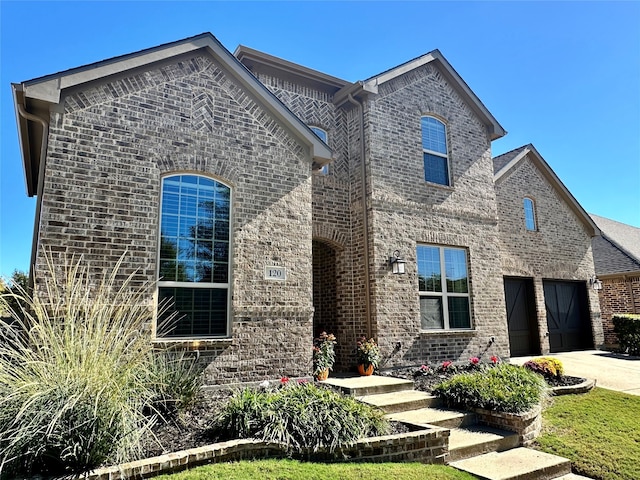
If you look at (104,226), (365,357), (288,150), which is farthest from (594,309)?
(104,226)

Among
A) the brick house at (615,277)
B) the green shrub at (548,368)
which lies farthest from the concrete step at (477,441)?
the brick house at (615,277)

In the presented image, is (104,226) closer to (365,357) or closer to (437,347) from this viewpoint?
(365,357)

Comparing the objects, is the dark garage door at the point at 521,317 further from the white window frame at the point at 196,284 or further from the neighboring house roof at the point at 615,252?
the white window frame at the point at 196,284

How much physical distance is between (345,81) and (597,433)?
9.19 metres

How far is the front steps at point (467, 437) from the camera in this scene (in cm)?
533

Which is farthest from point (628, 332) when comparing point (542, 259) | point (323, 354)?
point (323, 354)

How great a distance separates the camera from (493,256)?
11930mm

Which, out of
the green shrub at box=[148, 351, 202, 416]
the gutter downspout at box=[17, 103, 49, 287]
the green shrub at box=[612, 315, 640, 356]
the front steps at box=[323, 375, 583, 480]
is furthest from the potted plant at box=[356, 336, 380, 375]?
the green shrub at box=[612, 315, 640, 356]

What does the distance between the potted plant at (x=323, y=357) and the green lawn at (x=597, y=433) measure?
3805mm

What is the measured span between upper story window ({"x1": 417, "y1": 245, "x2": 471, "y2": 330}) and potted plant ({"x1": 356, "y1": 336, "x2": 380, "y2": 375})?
1727 millimetres

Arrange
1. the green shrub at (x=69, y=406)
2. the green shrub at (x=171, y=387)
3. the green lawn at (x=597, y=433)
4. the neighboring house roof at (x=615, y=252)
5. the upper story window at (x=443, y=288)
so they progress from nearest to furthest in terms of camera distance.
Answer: the green shrub at (x=69, y=406) < the green shrub at (x=171, y=387) < the green lawn at (x=597, y=433) < the upper story window at (x=443, y=288) < the neighboring house roof at (x=615, y=252)

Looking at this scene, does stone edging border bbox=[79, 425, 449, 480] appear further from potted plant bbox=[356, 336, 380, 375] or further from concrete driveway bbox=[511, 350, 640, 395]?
concrete driveway bbox=[511, 350, 640, 395]

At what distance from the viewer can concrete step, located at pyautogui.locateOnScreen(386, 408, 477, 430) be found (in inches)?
250

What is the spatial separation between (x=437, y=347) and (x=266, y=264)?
5.13 meters
